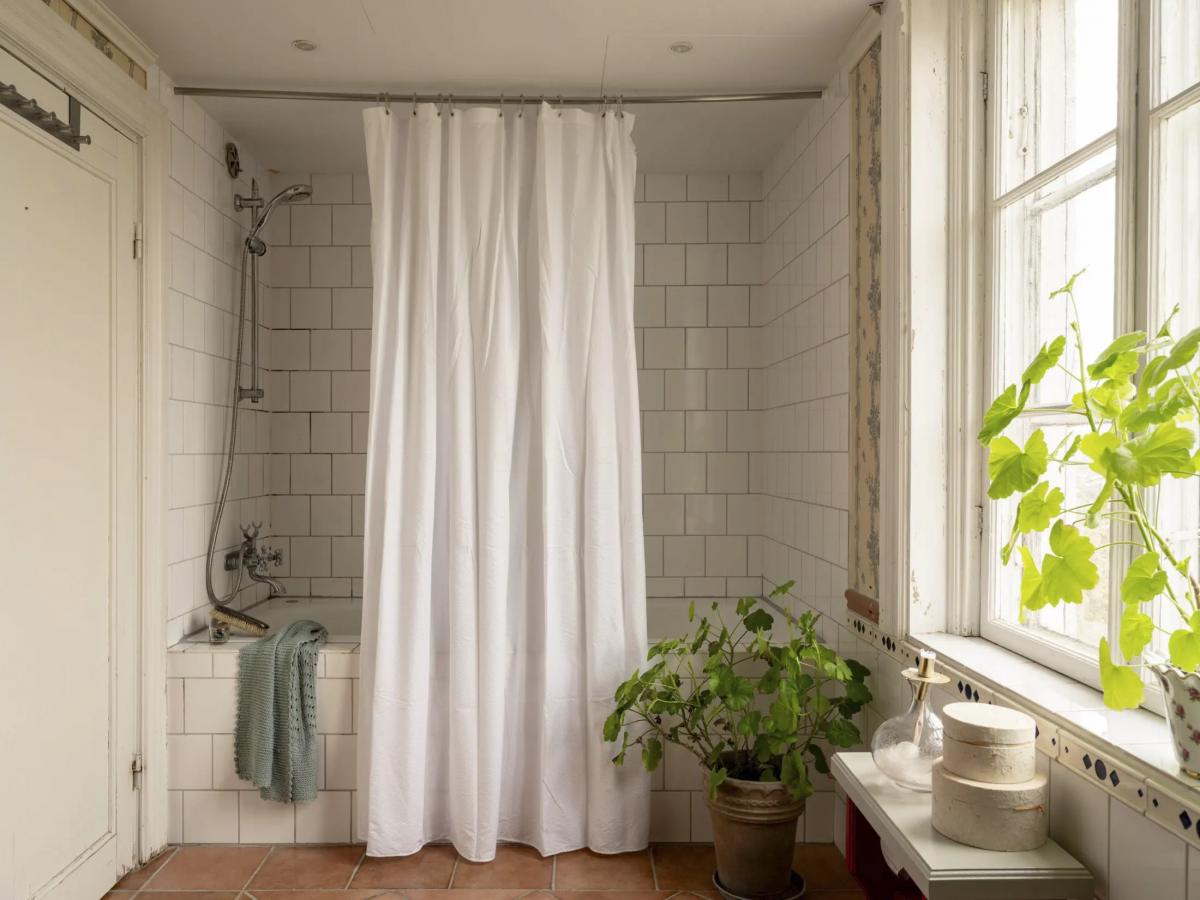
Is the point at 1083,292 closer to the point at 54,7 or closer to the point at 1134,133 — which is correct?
the point at 1134,133

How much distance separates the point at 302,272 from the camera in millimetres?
3639

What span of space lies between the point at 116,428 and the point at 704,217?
2.30 m

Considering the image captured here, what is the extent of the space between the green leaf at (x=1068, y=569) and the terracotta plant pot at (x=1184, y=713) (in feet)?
0.61

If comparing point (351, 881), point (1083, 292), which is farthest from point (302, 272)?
point (1083, 292)

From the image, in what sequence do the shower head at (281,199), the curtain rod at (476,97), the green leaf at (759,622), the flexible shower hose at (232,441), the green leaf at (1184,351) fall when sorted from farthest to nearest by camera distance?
1. the shower head at (281,199)
2. the flexible shower hose at (232,441)
3. the curtain rod at (476,97)
4. the green leaf at (759,622)
5. the green leaf at (1184,351)

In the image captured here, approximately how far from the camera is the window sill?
50.1 inches

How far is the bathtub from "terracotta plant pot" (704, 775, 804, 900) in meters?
1.58

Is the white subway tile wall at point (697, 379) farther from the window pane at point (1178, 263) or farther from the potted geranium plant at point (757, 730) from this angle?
the window pane at point (1178, 263)

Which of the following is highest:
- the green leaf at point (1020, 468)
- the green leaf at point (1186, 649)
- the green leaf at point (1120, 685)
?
the green leaf at point (1020, 468)

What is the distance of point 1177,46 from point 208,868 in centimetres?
299

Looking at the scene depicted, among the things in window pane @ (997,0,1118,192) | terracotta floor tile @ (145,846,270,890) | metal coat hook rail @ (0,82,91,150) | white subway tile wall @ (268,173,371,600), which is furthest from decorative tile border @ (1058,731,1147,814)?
white subway tile wall @ (268,173,371,600)

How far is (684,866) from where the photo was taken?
262 centimetres

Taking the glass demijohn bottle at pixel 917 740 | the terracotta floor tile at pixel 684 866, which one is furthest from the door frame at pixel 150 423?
the glass demijohn bottle at pixel 917 740

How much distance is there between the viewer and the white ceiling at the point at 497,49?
231cm
